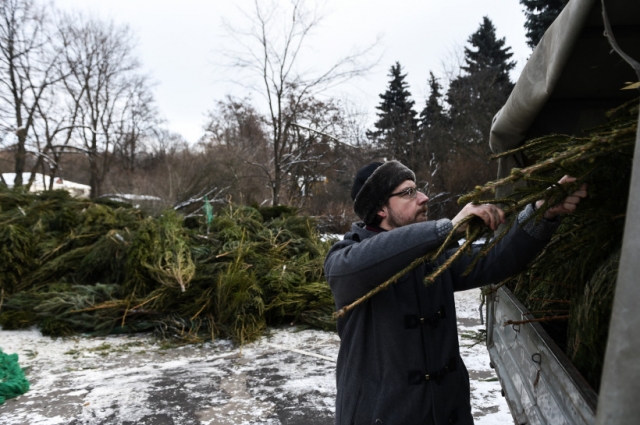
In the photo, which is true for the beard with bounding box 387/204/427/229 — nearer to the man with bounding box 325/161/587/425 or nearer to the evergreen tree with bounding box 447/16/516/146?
the man with bounding box 325/161/587/425

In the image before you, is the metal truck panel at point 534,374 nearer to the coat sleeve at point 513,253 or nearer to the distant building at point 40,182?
the coat sleeve at point 513,253

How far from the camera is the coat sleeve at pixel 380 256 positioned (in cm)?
171

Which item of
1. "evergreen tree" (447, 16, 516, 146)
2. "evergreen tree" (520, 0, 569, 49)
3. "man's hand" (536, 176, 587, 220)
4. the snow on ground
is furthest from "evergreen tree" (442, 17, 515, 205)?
"man's hand" (536, 176, 587, 220)

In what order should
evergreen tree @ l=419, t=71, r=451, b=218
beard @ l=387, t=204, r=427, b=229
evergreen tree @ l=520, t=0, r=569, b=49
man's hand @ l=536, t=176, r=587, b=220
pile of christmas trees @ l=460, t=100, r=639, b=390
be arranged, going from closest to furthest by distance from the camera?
pile of christmas trees @ l=460, t=100, r=639, b=390 < man's hand @ l=536, t=176, r=587, b=220 < beard @ l=387, t=204, r=427, b=229 < evergreen tree @ l=520, t=0, r=569, b=49 < evergreen tree @ l=419, t=71, r=451, b=218

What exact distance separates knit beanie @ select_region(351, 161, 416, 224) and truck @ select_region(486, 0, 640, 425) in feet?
2.09

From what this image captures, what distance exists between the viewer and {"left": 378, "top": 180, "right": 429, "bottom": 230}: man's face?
2.13m

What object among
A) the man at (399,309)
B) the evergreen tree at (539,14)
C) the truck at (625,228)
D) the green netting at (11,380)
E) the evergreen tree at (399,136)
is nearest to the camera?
the truck at (625,228)

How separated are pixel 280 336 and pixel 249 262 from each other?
1.32 metres

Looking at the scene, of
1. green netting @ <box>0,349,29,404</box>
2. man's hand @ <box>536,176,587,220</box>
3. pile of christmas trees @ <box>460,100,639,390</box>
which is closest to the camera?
pile of christmas trees @ <box>460,100,639,390</box>

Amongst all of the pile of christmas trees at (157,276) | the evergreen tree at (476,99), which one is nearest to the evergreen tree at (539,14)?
the evergreen tree at (476,99)

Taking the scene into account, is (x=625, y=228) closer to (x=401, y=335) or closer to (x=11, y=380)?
(x=401, y=335)

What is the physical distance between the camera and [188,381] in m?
4.92

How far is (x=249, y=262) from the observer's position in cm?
732

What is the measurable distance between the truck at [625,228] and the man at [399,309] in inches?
12.7
